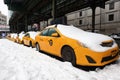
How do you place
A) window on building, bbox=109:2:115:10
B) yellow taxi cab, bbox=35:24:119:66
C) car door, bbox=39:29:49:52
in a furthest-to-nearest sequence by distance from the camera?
window on building, bbox=109:2:115:10, car door, bbox=39:29:49:52, yellow taxi cab, bbox=35:24:119:66

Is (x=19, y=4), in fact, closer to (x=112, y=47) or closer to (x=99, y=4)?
(x=99, y=4)

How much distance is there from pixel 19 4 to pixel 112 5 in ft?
70.7

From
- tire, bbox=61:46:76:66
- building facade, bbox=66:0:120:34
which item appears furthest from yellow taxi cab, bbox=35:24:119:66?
building facade, bbox=66:0:120:34

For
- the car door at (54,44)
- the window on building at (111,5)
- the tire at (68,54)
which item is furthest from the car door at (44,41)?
the window on building at (111,5)

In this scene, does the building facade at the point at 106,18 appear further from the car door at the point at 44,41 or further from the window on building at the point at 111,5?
the car door at the point at 44,41

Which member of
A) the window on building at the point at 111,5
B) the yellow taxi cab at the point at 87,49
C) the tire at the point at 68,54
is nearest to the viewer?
the yellow taxi cab at the point at 87,49

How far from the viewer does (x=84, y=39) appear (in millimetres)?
4328

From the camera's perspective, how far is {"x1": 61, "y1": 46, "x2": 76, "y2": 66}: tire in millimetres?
4408

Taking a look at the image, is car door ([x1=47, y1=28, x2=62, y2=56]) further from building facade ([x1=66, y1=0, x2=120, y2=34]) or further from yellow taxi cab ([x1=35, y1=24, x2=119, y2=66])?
building facade ([x1=66, y1=0, x2=120, y2=34])

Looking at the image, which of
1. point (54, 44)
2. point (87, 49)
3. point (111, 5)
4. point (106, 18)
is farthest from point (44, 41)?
point (111, 5)

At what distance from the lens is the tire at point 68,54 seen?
4.41 m

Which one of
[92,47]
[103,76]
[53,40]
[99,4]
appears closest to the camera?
[103,76]

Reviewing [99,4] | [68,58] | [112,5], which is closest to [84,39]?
[68,58]

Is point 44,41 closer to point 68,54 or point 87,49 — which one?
point 68,54
